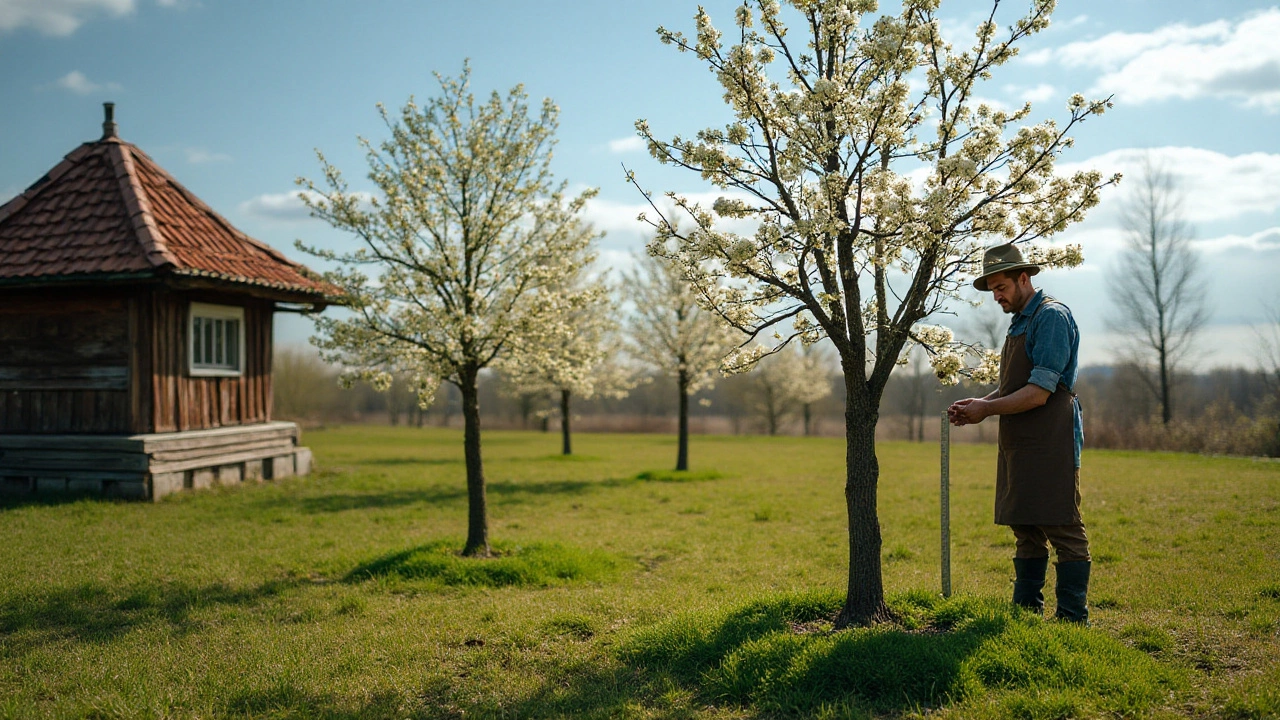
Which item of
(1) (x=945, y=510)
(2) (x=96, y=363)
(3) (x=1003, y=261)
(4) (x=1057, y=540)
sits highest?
(3) (x=1003, y=261)

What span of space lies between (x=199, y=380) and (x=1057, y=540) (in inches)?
539

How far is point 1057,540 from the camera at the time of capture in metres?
4.95

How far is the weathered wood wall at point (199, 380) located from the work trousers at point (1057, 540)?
1281 centimetres

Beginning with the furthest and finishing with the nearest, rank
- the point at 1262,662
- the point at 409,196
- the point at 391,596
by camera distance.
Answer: the point at 409,196 → the point at 391,596 → the point at 1262,662

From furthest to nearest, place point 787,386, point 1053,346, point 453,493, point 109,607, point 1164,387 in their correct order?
1. point 787,386
2. point 1164,387
3. point 453,493
4. point 109,607
5. point 1053,346

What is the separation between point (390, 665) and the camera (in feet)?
16.9

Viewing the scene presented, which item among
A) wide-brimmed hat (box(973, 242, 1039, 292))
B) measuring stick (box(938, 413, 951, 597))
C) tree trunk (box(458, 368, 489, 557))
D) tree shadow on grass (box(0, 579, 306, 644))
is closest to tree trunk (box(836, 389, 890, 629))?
measuring stick (box(938, 413, 951, 597))

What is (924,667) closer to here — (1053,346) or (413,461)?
(1053,346)

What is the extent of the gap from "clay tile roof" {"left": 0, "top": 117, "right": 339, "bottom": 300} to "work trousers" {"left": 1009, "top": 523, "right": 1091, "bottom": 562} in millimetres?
10912

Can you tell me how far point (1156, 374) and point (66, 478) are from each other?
119 ft

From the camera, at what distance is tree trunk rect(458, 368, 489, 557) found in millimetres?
8969

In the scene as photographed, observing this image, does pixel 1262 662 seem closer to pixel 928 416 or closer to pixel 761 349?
pixel 761 349

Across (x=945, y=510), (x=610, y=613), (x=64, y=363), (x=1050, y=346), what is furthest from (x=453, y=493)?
(x=1050, y=346)

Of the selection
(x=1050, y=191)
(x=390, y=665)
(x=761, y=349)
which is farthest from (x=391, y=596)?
(x=1050, y=191)
